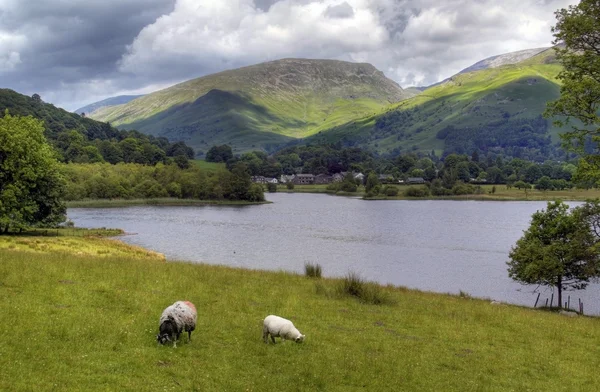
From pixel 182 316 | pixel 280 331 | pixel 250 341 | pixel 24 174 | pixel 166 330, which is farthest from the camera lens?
pixel 24 174

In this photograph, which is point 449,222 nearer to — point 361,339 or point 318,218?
point 318,218

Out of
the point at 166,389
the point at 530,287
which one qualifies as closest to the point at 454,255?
the point at 530,287

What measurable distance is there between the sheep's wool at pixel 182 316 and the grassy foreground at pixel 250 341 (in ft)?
2.32

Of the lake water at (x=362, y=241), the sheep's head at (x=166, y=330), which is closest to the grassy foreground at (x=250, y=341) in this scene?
the sheep's head at (x=166, y=330)

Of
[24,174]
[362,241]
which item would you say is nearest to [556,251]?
[362,241]

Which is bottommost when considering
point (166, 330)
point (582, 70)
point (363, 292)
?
point (363, 292)

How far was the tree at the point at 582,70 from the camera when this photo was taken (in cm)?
2559

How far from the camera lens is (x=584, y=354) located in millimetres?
19547

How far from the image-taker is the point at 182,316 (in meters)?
16.0

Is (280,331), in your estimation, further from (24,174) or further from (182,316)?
(24,174)

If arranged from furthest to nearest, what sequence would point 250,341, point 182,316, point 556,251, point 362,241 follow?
point 362,241 → point 556,251 → point 250,341 → point 182,316

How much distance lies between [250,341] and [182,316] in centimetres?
281

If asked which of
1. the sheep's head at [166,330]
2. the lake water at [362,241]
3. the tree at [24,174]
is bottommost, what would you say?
the lake water at [362,241]

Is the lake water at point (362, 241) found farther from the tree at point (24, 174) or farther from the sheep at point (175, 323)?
the sheep at point (175, 323)
